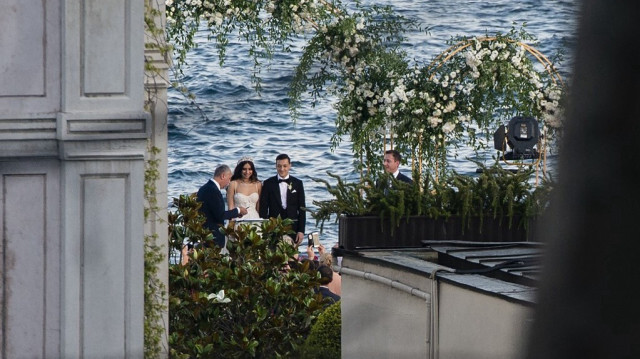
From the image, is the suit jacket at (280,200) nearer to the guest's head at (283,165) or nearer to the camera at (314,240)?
the guest's head at (283,165)

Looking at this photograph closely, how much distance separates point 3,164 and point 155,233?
1135 millimetres

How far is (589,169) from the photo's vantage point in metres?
0.38

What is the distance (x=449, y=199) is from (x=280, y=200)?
199 inches

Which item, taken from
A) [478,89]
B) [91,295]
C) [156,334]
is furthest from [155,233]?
[478,89]

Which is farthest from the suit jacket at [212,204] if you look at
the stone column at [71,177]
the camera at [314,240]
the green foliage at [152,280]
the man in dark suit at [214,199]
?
the stone column at [71,177]

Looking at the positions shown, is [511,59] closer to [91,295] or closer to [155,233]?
[155,233]

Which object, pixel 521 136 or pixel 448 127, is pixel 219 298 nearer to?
pixel 448 127

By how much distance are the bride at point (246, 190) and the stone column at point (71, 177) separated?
258 inches

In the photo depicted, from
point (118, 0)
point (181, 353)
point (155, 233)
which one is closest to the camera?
point (118, 0)

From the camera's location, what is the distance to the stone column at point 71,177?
4035 mm

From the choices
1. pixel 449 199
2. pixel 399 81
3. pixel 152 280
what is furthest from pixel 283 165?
pixel 152 280

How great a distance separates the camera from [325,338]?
6.70 m

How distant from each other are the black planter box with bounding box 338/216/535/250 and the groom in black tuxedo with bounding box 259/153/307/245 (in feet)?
16.1

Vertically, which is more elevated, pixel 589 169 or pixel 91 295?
pixel 589 169
